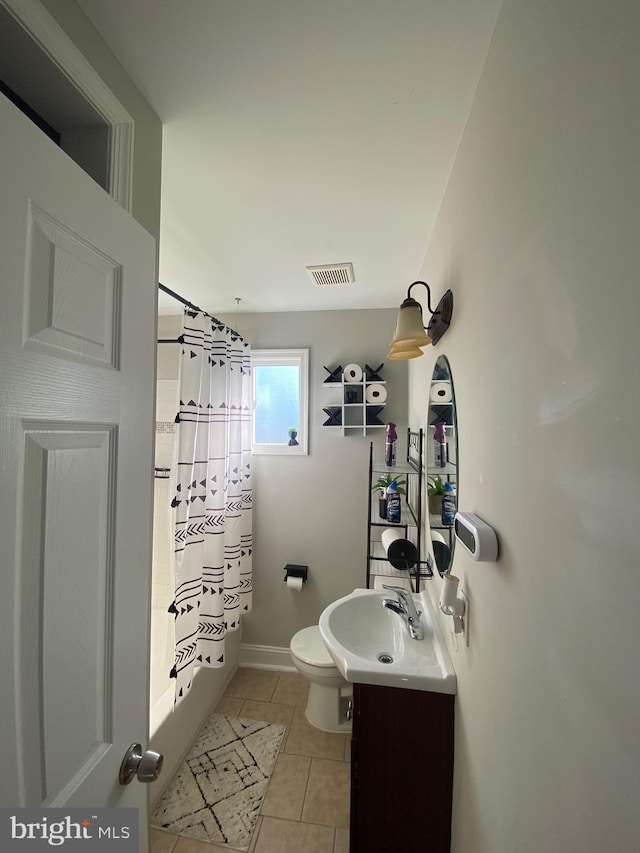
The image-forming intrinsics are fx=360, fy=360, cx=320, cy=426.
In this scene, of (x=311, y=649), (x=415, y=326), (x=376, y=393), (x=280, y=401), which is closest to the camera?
(x=415, y=326)

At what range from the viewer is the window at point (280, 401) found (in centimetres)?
266

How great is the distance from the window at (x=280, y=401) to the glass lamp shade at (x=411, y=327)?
1.38m

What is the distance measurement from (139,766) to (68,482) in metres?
0.61

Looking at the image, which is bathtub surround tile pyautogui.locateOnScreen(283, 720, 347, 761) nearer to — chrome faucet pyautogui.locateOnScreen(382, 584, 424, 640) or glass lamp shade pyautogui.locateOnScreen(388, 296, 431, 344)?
chrome faucet pyautogui.locateOnScreen(382, 584, 424, 640)

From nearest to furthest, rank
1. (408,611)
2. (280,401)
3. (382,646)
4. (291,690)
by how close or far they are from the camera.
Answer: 1. (408,611)
2. (382,646)
3. (291,690)
4. (280,401)

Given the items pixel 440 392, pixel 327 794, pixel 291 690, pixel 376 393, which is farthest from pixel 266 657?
pixel 440 392

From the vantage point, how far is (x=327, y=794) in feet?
5.43

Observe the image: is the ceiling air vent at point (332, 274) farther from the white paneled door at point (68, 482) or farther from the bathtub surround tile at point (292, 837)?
the bathtub surround tile at point (292, 837)

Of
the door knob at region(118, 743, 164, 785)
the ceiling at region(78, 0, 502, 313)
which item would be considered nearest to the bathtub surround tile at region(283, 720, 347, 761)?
the door knob at region(118, 743, 164, 785)

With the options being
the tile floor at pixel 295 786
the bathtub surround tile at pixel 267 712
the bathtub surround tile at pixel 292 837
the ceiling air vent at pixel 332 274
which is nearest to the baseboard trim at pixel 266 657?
the tile floor at pixel 295 786

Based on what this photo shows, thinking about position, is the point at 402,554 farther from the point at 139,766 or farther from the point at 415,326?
the point at 139,766

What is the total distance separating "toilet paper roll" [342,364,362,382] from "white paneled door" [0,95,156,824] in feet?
5.90

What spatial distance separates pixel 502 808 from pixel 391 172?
1703mm

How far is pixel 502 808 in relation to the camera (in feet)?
2.25
